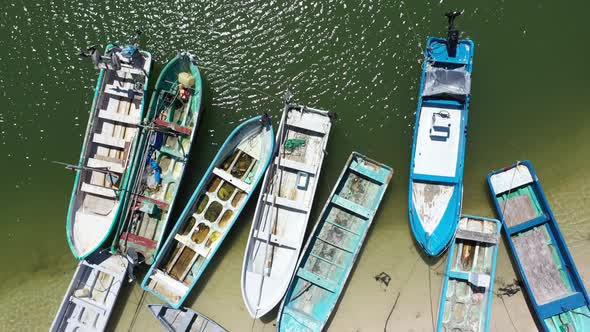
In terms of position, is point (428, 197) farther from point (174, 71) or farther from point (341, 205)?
point (174, 71)

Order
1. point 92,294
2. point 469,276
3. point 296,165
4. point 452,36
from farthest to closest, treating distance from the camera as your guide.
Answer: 1. point 92,294
2. point 296,165
3. point 469,276
4. point 452,36

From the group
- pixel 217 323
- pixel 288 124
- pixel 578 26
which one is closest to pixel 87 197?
pixel 217 323

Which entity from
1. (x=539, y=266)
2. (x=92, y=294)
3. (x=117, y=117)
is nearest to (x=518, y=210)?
(x=539, y=266)

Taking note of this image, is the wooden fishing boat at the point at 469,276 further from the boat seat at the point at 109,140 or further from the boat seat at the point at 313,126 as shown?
the boat seat at the point at 109,140

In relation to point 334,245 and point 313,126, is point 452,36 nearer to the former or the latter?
point 313,126

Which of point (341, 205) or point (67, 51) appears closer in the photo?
point (341, 205)

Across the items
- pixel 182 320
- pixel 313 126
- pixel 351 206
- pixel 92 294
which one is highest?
pixel 313 126

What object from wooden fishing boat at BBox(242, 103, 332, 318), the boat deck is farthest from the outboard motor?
wooden fishing boat at BBox(242, 103, 332, 318)
